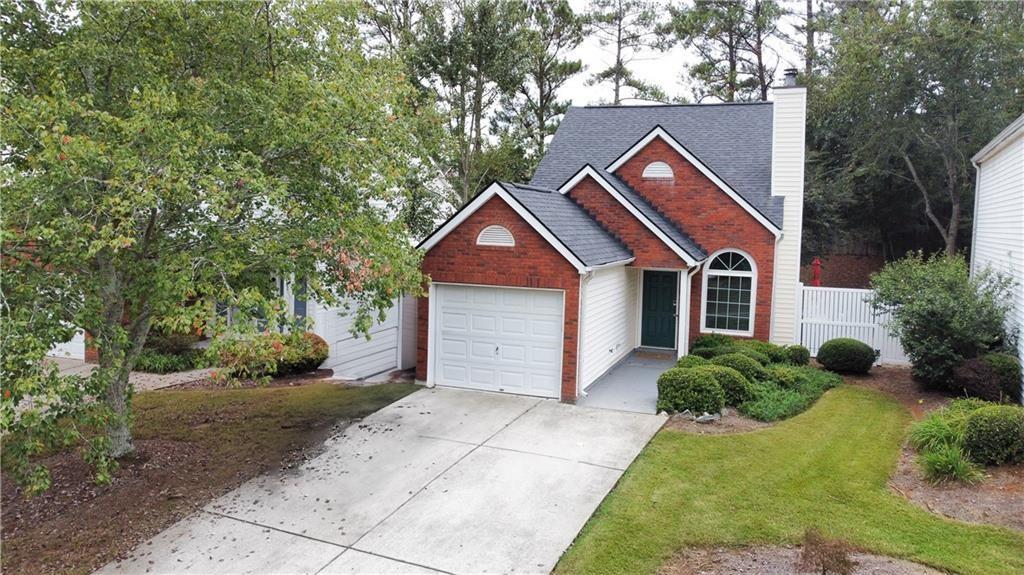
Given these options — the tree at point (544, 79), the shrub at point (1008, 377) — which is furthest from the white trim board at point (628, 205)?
the tree at point (544, 79)

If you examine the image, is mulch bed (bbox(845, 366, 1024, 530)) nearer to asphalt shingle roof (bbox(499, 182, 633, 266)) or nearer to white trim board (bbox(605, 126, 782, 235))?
asphalt shingle roof (bbox(499, 182, 633, 266))

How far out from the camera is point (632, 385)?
13602 mm

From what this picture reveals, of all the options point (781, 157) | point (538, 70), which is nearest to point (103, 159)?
point (781, 157)

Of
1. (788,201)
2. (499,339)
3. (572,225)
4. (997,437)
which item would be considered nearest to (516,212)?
(572,225)

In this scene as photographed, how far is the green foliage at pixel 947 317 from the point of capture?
40.0ft

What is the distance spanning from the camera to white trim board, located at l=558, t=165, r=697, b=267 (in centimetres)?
1463

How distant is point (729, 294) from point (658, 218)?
2.67m

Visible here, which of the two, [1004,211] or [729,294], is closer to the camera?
[1004,211]

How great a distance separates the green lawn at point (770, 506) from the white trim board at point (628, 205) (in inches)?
204

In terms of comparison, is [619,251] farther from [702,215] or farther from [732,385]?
[732,385]

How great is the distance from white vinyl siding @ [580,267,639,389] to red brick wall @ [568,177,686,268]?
0.69 metres

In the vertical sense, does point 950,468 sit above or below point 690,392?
below

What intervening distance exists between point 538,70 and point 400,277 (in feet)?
73.4

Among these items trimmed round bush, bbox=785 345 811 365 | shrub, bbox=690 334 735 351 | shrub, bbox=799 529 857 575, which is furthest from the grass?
trimmed round bush, bbox=785 345 811 365
